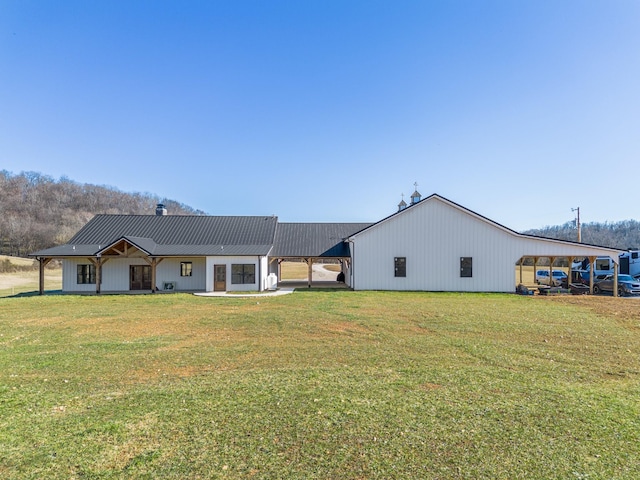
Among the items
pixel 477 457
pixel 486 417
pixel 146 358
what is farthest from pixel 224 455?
pixel 146 358

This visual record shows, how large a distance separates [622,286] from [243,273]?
77.4 ft

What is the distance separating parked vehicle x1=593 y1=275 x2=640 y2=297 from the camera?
2064 cm

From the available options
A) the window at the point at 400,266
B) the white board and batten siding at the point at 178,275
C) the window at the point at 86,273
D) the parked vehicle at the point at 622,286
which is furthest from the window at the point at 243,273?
the parked vehicle at the point at 622,286

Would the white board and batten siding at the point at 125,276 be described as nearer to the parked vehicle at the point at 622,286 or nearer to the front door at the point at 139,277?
the front door at the point at 139,277

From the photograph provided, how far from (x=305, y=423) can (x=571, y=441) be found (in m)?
3.25

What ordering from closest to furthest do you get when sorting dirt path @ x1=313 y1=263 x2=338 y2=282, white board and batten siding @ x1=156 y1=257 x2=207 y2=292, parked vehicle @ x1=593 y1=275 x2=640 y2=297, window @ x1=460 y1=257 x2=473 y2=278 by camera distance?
parked vehicle @ x1=593 y1=275 x2=640 y2=297 → window @ x1=460 y1=257 x2=473 y2=278 → white board and batten siding @ x1=156 y1=257 x2=207 y2=292 → dirt path @ x1=313 y1=263 x2=338 y2=282

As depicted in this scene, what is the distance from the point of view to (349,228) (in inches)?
1103

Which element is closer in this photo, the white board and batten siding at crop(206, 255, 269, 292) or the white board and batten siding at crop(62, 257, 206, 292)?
the white board and batten siding at crop(206, 255, 269, 292)

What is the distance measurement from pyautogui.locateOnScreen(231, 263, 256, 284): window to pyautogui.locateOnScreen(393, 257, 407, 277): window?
901 centimetres

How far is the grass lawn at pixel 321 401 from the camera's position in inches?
145

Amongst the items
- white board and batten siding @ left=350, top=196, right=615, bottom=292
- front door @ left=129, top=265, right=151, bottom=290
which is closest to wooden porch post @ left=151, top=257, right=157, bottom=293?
front door @ left=129, top=265, right=151, bottom=290

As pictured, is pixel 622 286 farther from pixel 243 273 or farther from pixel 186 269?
pixel 186 269

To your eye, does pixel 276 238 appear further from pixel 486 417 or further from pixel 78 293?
pixel 486 417

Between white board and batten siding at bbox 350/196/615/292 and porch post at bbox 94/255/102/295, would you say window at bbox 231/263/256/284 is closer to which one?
white board and batten siding at bbox 350/196/615/292
